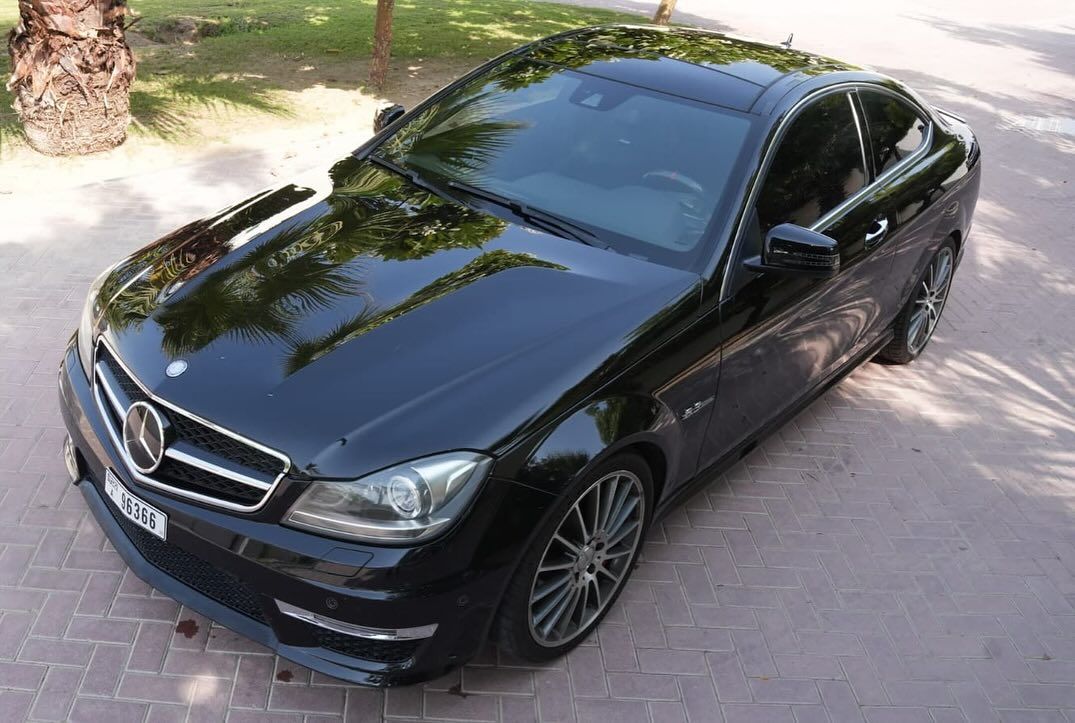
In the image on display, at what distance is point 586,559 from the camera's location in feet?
11.4

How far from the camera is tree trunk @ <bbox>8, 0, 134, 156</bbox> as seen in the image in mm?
7617

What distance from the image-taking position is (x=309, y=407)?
2.95m

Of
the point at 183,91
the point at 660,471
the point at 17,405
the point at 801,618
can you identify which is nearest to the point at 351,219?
the point at 660,471

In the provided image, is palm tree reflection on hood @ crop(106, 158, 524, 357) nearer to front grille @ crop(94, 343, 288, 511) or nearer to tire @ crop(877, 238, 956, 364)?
front grille @ crop(94, 343, 288, 511)

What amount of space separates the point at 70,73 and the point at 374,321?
5766mm

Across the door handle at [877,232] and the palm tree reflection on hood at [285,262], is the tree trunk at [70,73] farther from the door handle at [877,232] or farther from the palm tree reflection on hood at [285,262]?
the door handle at [877,232]

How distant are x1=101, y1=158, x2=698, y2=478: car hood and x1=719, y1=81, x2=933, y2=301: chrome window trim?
0.98 ft

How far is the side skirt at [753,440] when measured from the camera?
3.95m

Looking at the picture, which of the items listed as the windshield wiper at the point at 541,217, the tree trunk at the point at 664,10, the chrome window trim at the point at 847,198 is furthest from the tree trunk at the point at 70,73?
the tree trunk at the point at 664,10

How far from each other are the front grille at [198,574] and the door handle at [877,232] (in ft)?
10.2

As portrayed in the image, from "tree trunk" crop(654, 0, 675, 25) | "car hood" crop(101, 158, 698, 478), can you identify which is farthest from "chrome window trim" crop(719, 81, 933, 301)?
"tree trunk" crop(654, 0, 675, 25)

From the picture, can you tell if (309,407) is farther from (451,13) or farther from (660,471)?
(451,13)

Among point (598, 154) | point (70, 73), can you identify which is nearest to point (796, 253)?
point (598, 154)

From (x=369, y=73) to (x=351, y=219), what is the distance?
773 cm
